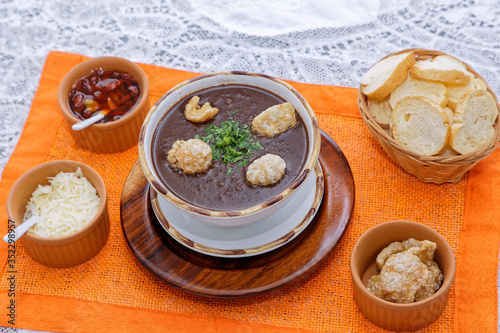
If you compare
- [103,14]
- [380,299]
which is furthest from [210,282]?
[103,14]

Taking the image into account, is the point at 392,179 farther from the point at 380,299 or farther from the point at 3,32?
the point at 3,32

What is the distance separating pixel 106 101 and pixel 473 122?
2.50m

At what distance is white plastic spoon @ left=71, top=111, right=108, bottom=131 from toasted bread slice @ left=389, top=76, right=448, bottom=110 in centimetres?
200

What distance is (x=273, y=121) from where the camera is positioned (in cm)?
364

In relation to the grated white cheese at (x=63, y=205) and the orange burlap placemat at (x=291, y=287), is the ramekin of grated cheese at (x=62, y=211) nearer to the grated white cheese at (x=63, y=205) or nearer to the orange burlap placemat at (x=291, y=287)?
the grated white cheese at (x=63, y=205)

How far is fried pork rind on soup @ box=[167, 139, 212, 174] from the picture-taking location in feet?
11.4

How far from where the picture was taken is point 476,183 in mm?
4121

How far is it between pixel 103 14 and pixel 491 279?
3.81 m

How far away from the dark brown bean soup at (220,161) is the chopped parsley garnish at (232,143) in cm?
3

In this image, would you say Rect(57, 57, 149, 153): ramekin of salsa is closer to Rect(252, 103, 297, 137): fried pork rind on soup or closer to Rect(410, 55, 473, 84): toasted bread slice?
Rect(252, 103, 297, 137): fried pork rind on soup

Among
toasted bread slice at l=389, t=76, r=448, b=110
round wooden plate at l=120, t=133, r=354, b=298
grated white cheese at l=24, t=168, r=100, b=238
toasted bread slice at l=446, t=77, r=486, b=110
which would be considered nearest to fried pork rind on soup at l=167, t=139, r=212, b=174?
round wooden plate at l=120, t=133, r=354, b=298

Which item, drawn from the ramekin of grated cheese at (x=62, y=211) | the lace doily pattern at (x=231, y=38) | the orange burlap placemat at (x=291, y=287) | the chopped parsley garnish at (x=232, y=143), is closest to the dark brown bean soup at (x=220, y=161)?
the chopped parsley garnish at (x=232, y=143)

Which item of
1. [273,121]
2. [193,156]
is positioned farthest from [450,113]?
[193,156]

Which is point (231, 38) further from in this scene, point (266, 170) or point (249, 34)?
point (266, 170)
